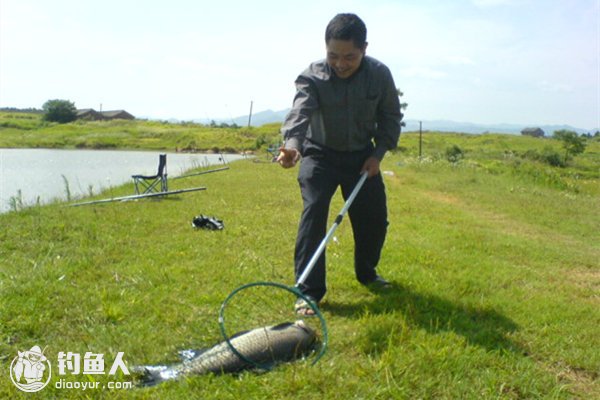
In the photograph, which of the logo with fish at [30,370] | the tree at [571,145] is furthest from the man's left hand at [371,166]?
the tree at [571,145]

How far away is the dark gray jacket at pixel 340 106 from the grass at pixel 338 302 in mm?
1481

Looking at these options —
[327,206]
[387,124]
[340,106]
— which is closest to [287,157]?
[327,206]

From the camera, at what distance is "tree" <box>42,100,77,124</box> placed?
81938 mm

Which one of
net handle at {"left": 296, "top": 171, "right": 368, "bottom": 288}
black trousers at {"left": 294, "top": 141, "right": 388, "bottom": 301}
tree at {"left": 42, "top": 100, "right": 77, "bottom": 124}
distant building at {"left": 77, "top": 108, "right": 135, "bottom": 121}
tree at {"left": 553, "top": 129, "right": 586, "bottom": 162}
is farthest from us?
distant building at {"left": 77, "top": 108, "right": 135, "bottom": 121}

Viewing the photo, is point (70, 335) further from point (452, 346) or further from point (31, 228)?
point (31, 228)

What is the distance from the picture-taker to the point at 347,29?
3.72 meters

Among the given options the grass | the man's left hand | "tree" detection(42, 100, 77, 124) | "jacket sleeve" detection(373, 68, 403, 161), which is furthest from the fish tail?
"tree" detection(42, 100, 77, 124)

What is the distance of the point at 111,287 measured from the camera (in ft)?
15.8

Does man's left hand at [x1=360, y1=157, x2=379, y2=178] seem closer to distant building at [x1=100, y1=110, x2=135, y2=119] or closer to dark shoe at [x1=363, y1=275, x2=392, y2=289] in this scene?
dark shoe at [x1=363, y1=275, x2=392, y2=289]

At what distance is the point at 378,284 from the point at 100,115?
98.8 metres

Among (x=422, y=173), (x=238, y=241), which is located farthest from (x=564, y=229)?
(x=422, y=173)

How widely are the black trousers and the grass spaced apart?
0.41 m

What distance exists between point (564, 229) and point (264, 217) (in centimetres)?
629

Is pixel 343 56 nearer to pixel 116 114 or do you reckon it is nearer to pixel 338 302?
pixel 338 302
